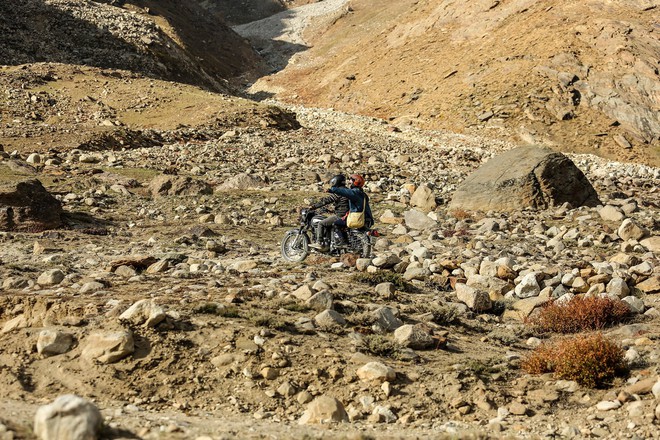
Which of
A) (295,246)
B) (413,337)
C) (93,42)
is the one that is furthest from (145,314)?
(93,42)

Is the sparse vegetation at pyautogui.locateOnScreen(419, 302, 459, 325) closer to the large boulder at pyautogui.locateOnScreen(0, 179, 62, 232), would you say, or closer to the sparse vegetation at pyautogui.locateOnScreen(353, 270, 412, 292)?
the sparse vegetation at pyautogui.locateOnScreen(353, 270, 412, 292)

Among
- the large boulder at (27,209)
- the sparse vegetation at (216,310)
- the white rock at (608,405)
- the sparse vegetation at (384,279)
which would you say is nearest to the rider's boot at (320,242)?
the sparse vegetation at (384,279)

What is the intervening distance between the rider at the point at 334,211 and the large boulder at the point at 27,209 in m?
6.86

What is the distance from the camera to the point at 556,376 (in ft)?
26.3

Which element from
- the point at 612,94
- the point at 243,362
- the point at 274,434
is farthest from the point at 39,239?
the point at 612,94

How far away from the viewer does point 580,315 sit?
33.7ft

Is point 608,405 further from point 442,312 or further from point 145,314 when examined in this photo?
point 145,314

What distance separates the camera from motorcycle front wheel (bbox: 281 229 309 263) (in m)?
13.6

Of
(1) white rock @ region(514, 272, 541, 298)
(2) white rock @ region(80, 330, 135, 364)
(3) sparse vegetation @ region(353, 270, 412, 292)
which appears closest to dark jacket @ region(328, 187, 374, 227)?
(3) sparse vegetation @ region(353, 270, 412, 292)

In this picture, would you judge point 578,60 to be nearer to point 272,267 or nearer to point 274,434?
→ point 272,267

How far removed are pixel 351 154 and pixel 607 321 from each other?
19400mm

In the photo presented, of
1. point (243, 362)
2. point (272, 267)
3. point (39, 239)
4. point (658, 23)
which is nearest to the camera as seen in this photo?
point (243, 362)

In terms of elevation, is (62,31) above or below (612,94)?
above

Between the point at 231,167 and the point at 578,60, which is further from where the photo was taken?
the point at 578,60
